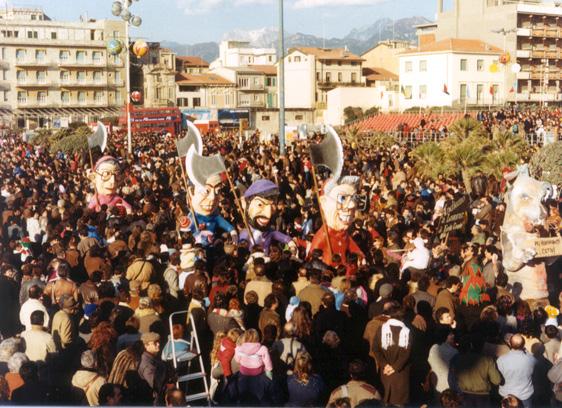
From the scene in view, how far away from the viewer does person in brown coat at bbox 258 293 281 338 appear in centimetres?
623

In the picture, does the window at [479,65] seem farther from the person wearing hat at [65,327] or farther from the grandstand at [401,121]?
the person wearing hat at [65,327]

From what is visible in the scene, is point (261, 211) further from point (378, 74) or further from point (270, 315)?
point (378, 74)

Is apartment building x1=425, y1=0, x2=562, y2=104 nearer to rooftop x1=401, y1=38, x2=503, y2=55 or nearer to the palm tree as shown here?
rooftop x1=401, y1=38, x2=503, y2=55

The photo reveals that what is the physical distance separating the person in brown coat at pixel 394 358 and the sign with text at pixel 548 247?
2.45 meters

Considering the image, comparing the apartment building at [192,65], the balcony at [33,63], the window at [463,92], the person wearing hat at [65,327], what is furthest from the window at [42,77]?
the window at [463,92]

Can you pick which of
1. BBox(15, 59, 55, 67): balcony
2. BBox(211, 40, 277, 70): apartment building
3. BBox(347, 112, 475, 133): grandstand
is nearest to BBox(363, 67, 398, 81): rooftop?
BBox(347, 112, 475, 133): grandstand

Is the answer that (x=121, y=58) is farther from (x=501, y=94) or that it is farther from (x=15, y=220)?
(x=501, y=94)

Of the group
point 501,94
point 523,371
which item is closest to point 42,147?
point 501,94

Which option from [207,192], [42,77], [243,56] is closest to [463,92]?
[243,56]

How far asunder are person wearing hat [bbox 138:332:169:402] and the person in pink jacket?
2.07 feet

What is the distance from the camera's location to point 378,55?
598 inches

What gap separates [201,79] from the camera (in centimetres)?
1572

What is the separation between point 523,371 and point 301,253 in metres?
3.86

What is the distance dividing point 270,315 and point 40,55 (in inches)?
254
